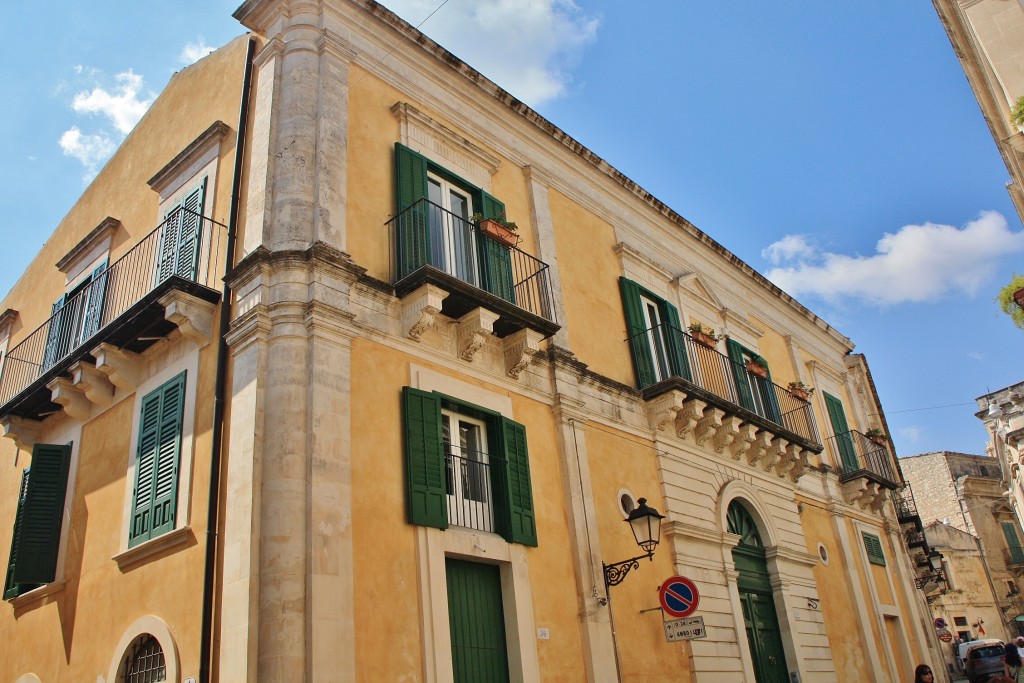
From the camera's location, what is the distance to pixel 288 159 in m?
9.53

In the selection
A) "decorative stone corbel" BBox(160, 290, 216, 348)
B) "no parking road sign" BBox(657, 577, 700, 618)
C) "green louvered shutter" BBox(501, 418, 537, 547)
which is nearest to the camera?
Result: "decorative stone corbel" BBox(160, 290, 216, 348)

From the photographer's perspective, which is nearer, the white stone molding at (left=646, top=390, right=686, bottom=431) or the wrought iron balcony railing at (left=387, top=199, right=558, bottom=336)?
the wrought iron balcony railing at (left=387, top=199, right=558, bottom=336)

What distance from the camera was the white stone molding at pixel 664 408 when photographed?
12758 mm

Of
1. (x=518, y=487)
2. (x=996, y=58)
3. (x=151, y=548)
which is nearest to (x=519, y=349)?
(x=518, y=487)

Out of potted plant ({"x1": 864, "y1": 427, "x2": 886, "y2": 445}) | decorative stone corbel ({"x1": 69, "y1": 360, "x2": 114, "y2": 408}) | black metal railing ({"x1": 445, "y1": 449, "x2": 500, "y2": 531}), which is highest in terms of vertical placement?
potted plant ({"x1": 864, "y1": 427, "x2": 886, "y2": 445})

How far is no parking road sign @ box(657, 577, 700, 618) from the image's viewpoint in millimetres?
9383

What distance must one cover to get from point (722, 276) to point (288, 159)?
1081 centimetres

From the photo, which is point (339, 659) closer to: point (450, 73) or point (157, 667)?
point (157, 667)

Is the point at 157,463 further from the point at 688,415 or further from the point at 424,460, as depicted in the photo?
the point at 688,415

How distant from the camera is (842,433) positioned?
19.6 m

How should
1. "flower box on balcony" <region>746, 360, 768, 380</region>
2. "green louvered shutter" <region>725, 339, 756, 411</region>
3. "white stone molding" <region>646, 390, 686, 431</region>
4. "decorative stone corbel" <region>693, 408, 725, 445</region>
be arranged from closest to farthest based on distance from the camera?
1. "white stone molding" <region>646, 390, 686, 431</region>
2. "decorative stone corbel" <region>693, 408, 725, 445</region>
3. "green louvered shutter" <region>725, 339, 756, 411</region>
4. "flower box on balcony" <region>746, 360, 768, 380</region>

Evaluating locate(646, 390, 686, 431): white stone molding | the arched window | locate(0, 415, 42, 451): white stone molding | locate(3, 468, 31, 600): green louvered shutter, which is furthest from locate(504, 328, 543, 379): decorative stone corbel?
locate(0, 415, 42, 451): white stone molding

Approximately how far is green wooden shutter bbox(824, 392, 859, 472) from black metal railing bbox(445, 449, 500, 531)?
11949mm

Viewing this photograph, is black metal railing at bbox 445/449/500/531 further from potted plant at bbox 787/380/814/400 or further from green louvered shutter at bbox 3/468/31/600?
potted plant at bbox 787/380/814/400
